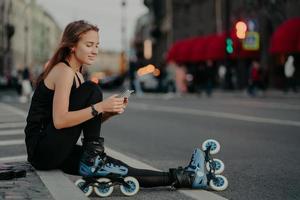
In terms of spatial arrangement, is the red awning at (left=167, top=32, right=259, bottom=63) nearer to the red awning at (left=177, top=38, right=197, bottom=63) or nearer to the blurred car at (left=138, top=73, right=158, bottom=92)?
the red awning at (left=177, top=38, right=197, bottom=63)

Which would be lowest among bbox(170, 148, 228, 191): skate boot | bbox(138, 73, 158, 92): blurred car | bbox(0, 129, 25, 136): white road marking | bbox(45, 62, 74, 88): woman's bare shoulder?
bbox(138, 73, 158, 92): blurred car

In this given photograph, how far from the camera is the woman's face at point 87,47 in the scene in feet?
18.7

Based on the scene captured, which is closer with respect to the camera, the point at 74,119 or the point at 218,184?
the point at 74,119

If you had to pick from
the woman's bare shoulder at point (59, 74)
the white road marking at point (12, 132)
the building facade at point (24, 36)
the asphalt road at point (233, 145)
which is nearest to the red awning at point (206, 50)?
the building facade at point (24, 36)

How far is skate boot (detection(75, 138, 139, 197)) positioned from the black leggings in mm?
54

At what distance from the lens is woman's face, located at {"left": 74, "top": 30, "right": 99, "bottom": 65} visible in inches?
225

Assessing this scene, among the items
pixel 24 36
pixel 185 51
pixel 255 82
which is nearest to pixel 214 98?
pixel 255 82

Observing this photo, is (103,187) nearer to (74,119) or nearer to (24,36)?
(74,119)

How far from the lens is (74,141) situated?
566 cm

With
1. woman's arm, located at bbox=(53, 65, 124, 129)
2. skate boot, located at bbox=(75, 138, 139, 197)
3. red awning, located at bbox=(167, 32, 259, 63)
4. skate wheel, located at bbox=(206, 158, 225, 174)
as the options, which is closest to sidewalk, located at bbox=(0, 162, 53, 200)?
skate boot, located at bbox=(75, 138, 139, 197)

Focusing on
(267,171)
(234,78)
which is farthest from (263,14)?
(267,171)

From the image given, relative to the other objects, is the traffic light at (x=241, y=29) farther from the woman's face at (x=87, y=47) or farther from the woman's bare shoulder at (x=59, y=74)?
the woman's bare shoulder at (x=59, y=74)

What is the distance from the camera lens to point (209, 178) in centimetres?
585

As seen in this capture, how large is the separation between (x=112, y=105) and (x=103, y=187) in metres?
0.64
